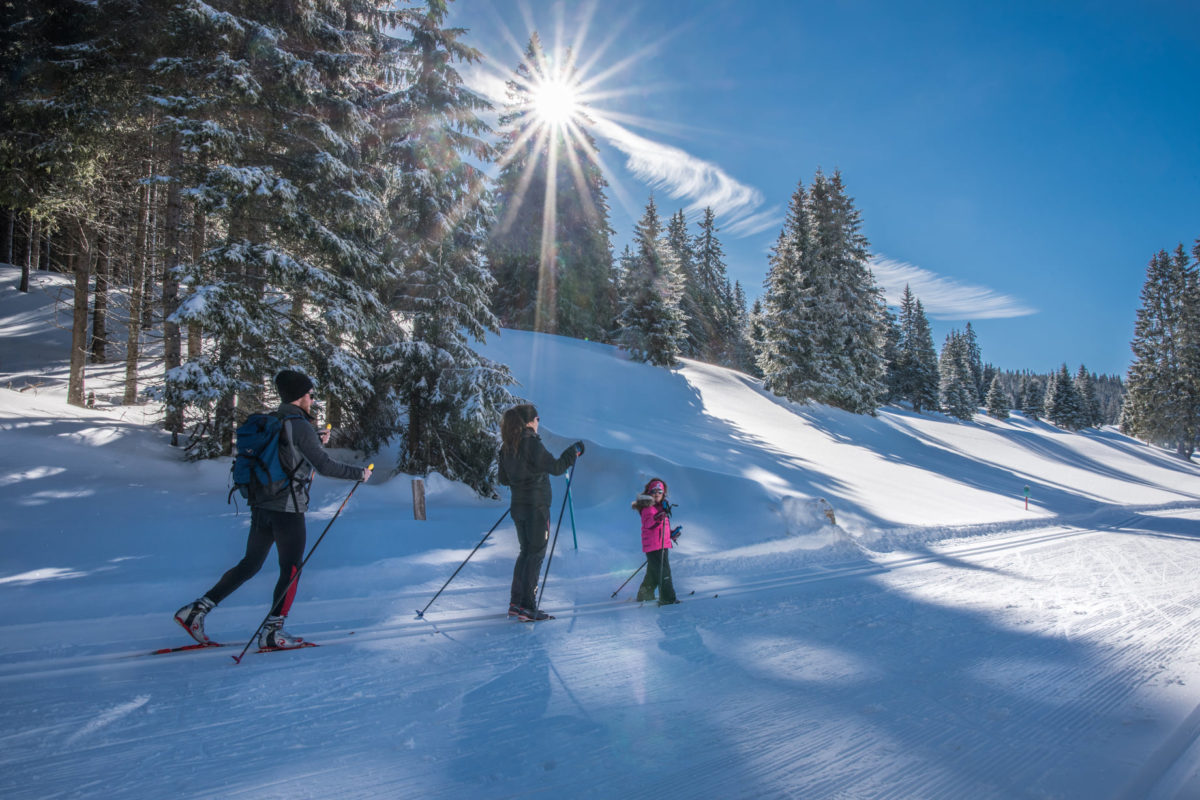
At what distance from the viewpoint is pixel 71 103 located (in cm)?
935

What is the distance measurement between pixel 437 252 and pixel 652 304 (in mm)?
16280

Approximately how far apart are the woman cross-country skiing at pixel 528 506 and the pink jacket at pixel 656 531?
130cm

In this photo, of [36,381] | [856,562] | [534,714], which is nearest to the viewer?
[534,714]

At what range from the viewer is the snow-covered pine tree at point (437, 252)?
11234 mm

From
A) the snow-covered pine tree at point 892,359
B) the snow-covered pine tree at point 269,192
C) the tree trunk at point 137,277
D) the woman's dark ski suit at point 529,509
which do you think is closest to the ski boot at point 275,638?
the woman's dark ski suit at point 529,509

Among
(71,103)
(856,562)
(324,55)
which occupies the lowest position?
(856,562)

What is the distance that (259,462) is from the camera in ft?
13.0

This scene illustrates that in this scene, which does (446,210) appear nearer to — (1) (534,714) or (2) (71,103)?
(2) (71,103)

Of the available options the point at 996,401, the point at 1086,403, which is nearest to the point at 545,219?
the point at 996,401

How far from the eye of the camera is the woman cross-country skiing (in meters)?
5.04

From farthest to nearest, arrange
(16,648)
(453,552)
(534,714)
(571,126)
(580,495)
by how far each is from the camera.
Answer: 1. (571,126)
2. (580,495)
3. (453,552)
4. (16,648)
5. (534,714)

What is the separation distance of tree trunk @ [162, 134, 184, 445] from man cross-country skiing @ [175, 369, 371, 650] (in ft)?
21.8

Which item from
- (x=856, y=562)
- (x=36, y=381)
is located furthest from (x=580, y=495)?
(x=36, y=381)

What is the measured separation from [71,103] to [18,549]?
7808 millimetres
